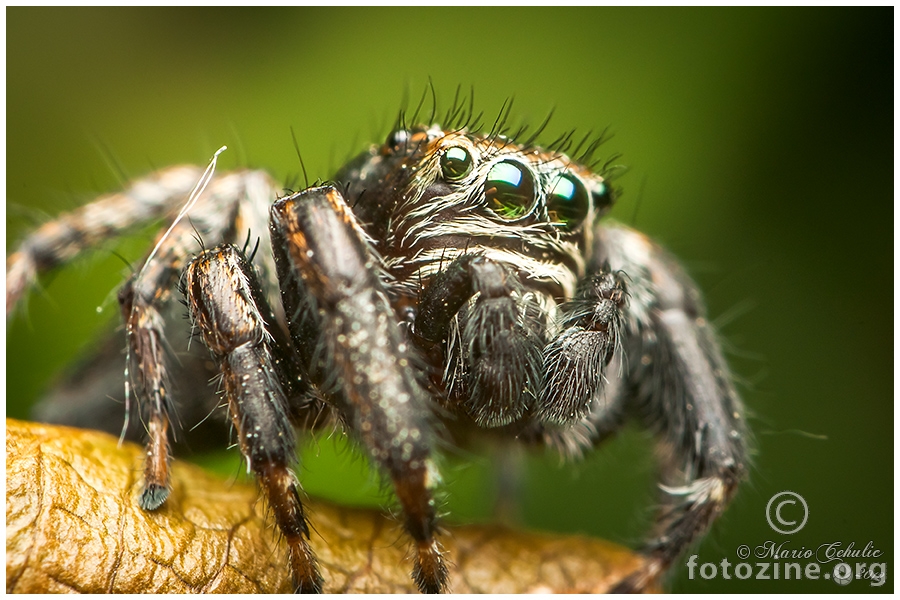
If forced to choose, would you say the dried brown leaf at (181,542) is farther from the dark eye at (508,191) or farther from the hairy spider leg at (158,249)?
the dark eye at (508,191)

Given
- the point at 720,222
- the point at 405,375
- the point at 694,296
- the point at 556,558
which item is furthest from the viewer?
the point at 720,222

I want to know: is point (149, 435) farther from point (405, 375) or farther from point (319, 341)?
point (405, 375)

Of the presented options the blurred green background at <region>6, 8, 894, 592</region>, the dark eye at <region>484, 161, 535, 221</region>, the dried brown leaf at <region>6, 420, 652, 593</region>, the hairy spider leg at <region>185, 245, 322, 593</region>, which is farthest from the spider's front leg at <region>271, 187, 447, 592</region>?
the blurred green background at <region>6, 8, 894, 592</region>

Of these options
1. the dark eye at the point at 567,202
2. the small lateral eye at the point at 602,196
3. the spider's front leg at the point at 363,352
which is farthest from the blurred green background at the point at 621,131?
the spider's front leg at the point at 363,352

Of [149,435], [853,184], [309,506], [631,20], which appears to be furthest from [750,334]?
[149,435]

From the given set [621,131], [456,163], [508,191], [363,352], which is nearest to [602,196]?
[508,191]

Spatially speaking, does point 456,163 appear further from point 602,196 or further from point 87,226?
point 87,226
